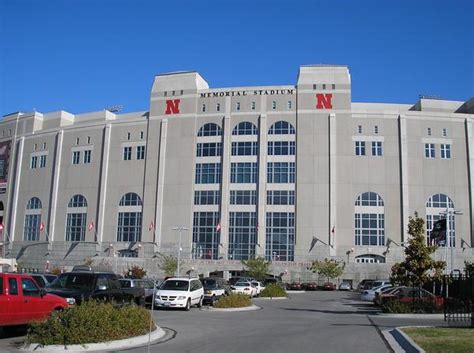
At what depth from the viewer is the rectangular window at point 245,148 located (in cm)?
7612

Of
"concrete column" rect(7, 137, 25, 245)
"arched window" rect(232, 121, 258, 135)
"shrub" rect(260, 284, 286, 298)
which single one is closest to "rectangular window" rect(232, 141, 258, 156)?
"arched window" rect(232, 121, 258, 135)

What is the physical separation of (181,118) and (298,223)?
23.1 metres

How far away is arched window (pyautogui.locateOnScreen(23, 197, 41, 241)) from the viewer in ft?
281

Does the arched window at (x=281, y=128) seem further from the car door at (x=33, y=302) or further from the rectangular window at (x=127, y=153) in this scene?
the car door at (x=33, y=302)

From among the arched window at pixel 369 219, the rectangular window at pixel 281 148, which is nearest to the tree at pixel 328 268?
the arched window at pixel 369 219

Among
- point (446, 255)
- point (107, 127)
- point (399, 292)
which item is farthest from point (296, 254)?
point (399, 292)

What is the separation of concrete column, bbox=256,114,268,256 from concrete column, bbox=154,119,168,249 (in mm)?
13979

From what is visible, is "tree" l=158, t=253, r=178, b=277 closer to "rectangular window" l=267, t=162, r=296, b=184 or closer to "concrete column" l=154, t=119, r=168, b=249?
"concrete column" l=154, t=119, r=168, b=249

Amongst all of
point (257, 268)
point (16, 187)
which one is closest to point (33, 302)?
point (257, 268)

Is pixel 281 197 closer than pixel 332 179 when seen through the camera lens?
No

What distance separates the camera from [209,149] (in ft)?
255

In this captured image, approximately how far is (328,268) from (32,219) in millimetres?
48251

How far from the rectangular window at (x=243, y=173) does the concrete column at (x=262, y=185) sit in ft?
3.85

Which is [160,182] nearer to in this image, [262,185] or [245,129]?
[245,129]
